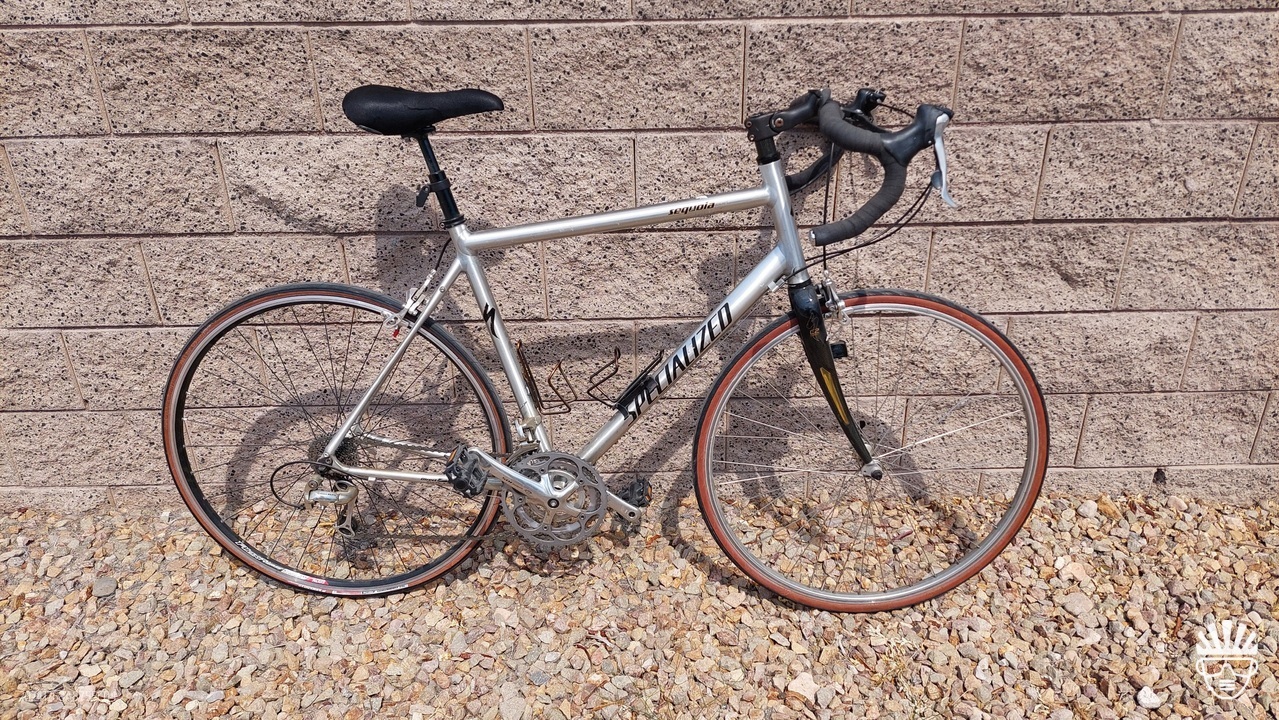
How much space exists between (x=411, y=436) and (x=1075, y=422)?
2.99 meters

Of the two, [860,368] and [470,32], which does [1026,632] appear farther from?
[470,32]

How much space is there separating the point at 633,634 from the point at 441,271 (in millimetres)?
1632

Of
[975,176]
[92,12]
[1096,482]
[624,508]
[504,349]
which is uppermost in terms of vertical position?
[92,12]

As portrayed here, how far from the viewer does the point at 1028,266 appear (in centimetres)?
312

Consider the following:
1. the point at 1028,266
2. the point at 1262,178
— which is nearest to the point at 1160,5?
the point at 1262,178

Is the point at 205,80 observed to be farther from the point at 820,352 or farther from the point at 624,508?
the point at 820,352

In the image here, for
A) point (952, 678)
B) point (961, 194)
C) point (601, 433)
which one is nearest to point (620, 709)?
point (601, 433)

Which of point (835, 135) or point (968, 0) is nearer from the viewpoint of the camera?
point (835, 135)

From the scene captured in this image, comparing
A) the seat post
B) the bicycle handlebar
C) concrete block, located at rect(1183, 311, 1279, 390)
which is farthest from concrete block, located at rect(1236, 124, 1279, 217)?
the seat post

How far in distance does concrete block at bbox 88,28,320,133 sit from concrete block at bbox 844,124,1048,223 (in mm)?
2100

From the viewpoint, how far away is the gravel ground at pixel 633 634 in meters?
2.70

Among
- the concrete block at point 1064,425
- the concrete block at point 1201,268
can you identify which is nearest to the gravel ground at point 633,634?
the concrete block at point 1064,425

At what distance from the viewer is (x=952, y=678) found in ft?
9.11

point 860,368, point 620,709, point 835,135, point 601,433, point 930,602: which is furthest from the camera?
point 860,368
